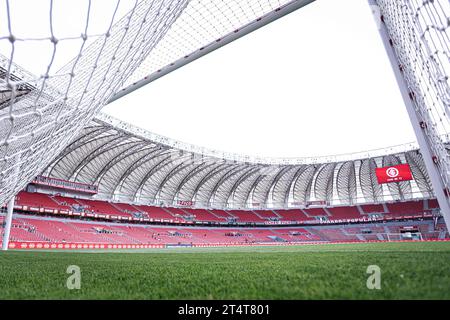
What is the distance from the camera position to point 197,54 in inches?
356

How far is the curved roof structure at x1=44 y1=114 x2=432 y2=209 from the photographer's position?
32.5 m

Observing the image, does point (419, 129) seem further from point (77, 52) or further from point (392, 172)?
point (392, 172)

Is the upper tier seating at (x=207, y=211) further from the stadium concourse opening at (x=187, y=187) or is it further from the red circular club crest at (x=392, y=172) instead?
the red circular club crest at (x=392, y=172)

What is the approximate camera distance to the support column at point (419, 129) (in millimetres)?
3832

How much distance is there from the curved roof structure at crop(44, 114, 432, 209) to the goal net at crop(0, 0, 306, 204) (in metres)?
17.4

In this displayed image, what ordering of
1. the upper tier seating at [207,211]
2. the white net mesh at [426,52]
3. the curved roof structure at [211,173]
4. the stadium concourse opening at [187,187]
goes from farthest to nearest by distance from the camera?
the upper tier seating at [207,211] → the curved roof structure at [211,173] → the white net mesh at [426,52] → the stadium concourse opening at [187,187]

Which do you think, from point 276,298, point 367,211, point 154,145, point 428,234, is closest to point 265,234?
point 367,211

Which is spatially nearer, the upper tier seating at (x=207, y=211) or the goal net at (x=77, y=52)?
the goal net at (x=77, y=52)

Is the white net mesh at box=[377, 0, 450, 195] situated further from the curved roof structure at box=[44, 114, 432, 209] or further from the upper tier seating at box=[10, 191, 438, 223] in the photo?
the upper tier seating at box=[10, 191, 438, 223]

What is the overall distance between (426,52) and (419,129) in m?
1.26

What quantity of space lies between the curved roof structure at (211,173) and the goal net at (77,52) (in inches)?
687

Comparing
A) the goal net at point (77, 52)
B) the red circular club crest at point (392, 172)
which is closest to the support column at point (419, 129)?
the goal net at point (77, 52)

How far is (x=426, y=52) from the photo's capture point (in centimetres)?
426

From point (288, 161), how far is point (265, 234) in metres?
15.5
